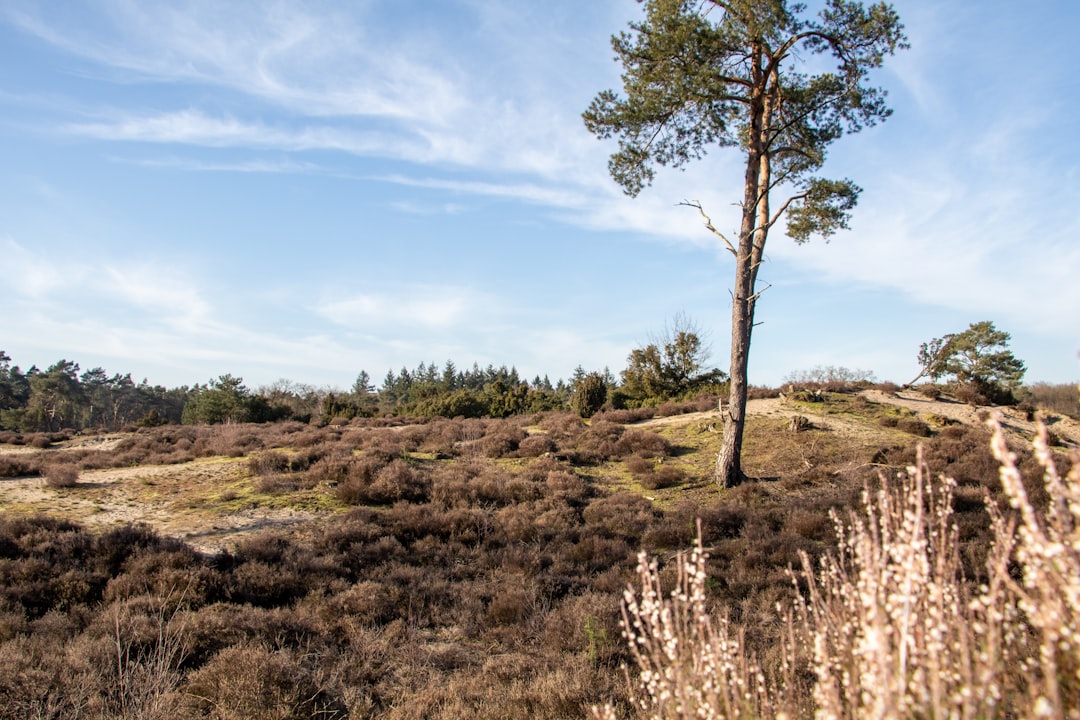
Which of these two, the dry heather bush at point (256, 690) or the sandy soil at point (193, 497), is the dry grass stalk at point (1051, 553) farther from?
the sandy soil at point (193, 497)

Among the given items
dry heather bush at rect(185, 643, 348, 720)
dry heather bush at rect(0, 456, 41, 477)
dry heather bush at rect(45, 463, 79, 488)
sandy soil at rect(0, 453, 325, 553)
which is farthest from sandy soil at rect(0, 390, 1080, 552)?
dry heather bush at rect(185, 643, 348, 720)

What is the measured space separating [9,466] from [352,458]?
8.83 meters

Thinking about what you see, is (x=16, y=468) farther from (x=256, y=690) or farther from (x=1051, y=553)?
(x=1051, y=553)

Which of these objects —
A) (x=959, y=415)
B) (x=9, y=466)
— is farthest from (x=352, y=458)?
(x=959, y=415)

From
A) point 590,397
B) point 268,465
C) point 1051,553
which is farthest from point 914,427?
point 1051,553

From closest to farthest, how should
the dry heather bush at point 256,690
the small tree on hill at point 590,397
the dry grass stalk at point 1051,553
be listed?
the dry grass stalk at point 1051,553 < the dry heather bush at point 256,690 < the small tree on hill at point 590,397

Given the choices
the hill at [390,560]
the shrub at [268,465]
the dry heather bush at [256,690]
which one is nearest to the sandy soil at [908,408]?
the hill at [390,560]

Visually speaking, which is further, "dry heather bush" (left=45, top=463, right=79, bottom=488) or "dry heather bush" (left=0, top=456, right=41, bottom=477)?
"dry heather bush" (left=0, top=456, right=41, bottom=477)

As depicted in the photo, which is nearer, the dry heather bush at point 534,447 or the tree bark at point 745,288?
the tree bark at point 745,288

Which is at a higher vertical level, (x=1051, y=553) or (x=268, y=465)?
(x=1051, y=553)

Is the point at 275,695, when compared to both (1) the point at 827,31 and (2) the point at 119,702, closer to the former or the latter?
(2) the point at 119,702

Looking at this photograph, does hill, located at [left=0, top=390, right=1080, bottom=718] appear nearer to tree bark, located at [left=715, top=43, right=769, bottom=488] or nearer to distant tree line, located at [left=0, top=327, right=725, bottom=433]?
tree bark, located at [left=715, top=43, right=769, bottom=488]

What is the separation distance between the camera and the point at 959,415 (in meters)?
18.0

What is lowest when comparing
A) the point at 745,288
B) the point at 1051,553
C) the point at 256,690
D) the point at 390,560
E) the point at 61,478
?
the point at 256,690
